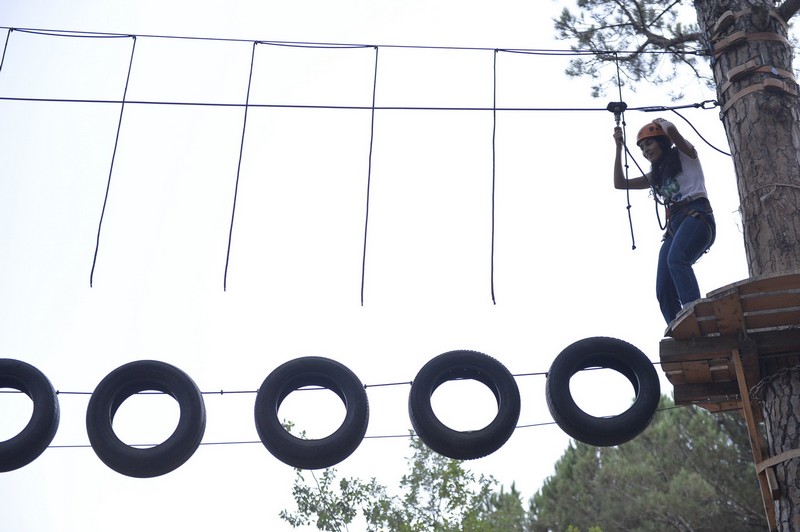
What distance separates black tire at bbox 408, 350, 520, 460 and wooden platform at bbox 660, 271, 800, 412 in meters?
1.16

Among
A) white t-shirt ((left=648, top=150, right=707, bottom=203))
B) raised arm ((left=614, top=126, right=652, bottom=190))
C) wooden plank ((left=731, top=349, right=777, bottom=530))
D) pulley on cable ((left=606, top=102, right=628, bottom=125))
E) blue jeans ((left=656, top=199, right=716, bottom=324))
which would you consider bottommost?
wooden plank ((left=731, top=349, right=777, bottom=530))

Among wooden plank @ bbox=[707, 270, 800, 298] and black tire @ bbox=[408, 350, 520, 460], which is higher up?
wooden plank @ bbox=[707, 270, 800, 298]

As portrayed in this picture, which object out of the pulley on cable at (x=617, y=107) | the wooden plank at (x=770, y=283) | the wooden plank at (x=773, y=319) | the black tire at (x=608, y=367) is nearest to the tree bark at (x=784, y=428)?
the wooden plank at (x=773, y=319)

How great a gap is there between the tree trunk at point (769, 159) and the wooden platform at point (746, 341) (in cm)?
7

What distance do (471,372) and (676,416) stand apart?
16044mm

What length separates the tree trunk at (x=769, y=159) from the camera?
19.1 feet

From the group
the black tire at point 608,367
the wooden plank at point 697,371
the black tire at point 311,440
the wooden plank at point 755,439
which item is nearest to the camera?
the wooden plank at point 755,439

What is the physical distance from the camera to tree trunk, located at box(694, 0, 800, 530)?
230 inches

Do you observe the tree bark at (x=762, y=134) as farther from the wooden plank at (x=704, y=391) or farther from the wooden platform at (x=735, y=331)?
the wooden plank at (x=704, y=391)

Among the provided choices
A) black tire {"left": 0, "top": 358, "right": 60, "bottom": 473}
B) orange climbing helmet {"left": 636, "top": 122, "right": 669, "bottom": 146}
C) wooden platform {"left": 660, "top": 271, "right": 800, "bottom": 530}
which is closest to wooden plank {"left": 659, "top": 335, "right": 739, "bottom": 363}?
wooden platform {"left": 660, "top": 271, "right": 800, "bottom": 530}

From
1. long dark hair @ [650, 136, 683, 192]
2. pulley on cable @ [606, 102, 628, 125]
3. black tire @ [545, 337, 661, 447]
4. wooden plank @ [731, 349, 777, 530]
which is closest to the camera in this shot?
wooden plank @ [731, 349, 777, 530]

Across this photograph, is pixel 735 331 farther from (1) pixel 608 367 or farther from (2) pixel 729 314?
(1) pixel 608 367

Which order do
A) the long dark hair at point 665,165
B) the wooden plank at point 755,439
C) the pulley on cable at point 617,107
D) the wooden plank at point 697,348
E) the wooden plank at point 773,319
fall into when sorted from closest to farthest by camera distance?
the wooden plank at point 755,439
the wooden plank at point 773,319
the wooden plank at point 697,348
the long dark hair at point 665,165
the pulley on cable at point 617,107

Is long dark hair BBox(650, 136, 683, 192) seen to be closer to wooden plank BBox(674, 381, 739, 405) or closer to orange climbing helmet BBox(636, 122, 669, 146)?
orange climbing helmet BBox(636, 122, 669, 146)
